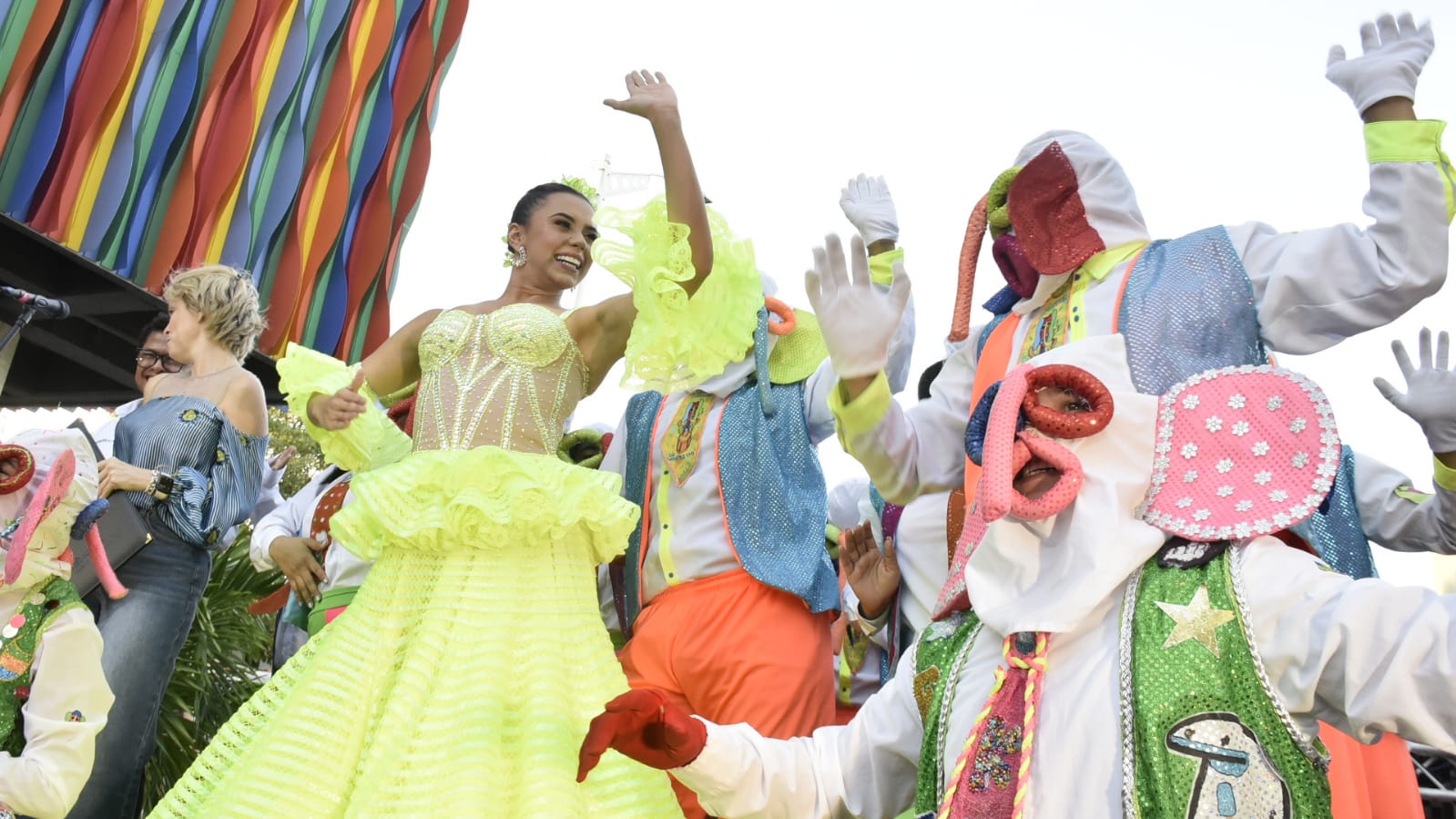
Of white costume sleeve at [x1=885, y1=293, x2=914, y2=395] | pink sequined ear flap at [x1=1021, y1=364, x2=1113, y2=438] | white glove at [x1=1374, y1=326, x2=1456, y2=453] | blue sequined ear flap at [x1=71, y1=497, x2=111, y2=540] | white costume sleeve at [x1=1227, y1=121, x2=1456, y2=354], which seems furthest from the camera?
white costume sleeve at [x1=885, y1=293, x2=914, y2=395]

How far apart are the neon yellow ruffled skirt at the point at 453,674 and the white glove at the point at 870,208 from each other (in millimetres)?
1153

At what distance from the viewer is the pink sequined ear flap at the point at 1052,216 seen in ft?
7.86

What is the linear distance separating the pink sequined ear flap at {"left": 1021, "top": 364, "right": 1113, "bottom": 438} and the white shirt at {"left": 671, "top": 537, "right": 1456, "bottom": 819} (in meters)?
0.25

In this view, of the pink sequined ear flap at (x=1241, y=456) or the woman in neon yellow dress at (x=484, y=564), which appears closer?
the pink sequined ear flap at (x=1241, y=456)

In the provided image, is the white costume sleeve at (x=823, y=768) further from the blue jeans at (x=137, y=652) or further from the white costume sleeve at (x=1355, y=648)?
the blue jeans at (x=137, y=652)

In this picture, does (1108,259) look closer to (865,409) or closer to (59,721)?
(865,409)

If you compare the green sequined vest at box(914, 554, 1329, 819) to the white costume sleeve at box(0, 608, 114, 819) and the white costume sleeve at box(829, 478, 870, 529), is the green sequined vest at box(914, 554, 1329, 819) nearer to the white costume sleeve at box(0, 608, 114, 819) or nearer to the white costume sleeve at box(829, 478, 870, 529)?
the white costume sleeve at box(0, 608, 114, 819)

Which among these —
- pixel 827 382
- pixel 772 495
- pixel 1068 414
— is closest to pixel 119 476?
pixel 772 495

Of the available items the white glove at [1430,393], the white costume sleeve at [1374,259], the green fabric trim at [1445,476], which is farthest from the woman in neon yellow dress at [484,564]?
the green fabric trim at [1445,476]

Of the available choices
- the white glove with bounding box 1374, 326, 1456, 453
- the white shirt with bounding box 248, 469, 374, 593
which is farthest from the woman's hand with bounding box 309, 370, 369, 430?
the white glove with bounding box 1374, 326, 1456, 453

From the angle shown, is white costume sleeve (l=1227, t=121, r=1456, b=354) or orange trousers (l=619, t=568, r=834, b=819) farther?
orange trousers (l=619, t=568, r=834, b=819)

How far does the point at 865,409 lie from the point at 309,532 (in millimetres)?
2323

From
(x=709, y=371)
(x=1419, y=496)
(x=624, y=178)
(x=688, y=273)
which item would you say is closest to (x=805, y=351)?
(x=709, y=371)

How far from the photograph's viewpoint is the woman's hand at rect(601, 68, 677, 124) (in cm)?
264
